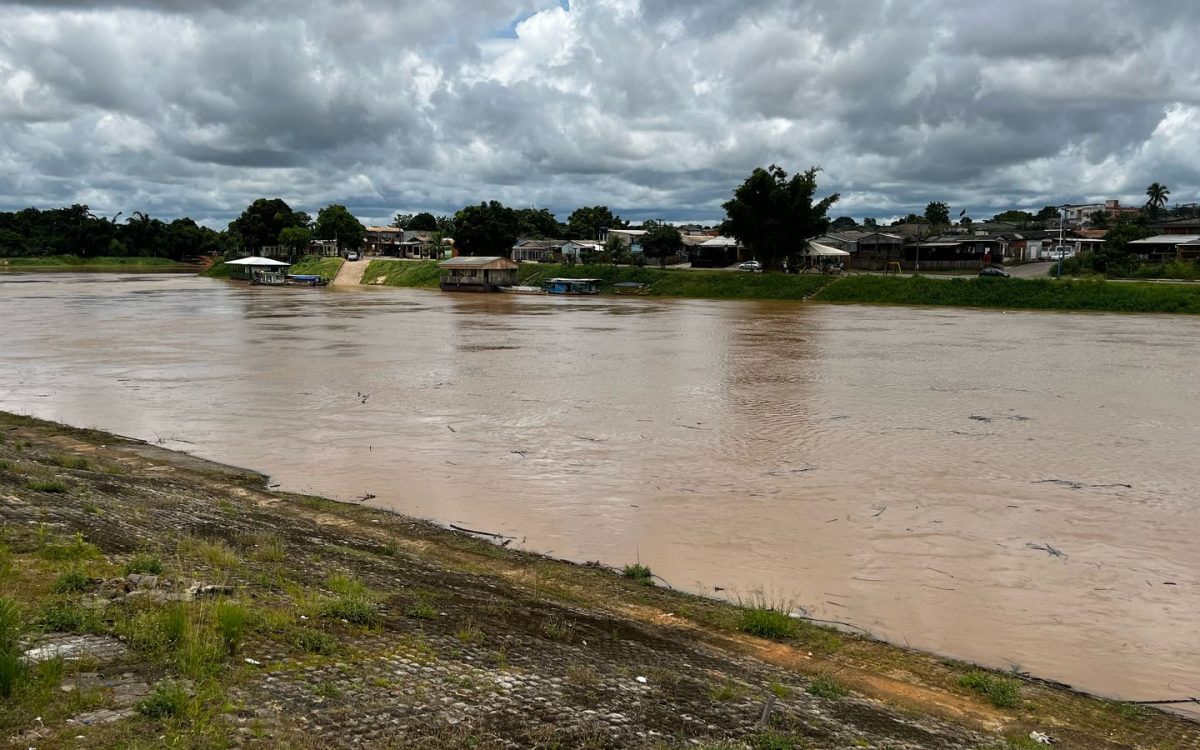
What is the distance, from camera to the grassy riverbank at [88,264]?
13062cm

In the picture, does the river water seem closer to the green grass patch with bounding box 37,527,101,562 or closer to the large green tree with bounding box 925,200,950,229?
the green grass patch with bounding box 37,527,101,562

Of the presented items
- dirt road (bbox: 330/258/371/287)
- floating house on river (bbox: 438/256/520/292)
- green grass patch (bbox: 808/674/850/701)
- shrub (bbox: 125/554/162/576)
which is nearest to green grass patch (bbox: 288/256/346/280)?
dirt road (bbox: 330/258/371/287)

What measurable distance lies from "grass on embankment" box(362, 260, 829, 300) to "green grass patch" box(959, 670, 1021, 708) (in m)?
67.8

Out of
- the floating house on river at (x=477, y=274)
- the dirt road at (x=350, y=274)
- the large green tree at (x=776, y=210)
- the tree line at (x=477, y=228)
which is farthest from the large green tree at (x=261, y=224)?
the large green tree at (x=776, y=210)

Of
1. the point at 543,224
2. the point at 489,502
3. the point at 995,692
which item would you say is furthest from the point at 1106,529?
the point at 543,224

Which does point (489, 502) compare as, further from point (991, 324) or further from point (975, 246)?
point (975, 246)

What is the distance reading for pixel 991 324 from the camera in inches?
2047

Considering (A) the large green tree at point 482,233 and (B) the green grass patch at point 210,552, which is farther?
(A) the large green tree at point 482,233

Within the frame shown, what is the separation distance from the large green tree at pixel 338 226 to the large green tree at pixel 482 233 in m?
21.2

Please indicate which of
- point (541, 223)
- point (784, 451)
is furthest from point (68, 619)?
point (541, 223)

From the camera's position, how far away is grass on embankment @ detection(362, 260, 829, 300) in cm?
7581


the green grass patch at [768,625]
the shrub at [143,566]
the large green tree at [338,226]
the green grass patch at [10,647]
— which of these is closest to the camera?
the green grass patch at [10,647]

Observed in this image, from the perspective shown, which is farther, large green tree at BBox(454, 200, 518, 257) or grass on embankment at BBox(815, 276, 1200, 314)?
large green tree at BBox(454, 200, 518, 257)

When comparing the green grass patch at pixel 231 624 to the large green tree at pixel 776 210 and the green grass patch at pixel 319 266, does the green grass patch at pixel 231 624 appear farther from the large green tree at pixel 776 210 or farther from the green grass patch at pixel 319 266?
the green grass patch at pixel 319 266
